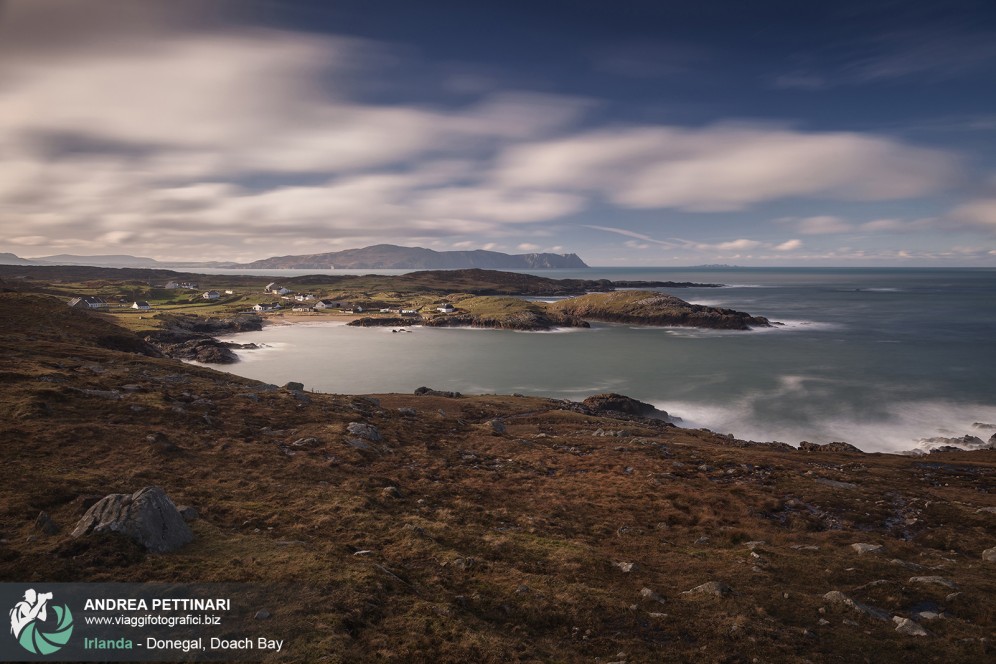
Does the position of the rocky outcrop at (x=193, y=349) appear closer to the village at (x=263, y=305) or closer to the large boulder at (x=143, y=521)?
the village at (x=263, y=305)

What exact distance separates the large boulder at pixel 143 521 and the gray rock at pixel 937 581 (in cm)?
2206

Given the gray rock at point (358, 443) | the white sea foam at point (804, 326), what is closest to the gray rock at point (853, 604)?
the gray rock at point (358, 443)

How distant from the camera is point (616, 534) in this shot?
1855 cm

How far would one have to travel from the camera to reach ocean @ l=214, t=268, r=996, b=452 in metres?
54.4

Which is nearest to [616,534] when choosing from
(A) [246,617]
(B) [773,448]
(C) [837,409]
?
(A) [246,617]

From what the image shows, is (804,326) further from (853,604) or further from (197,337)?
(197,337)

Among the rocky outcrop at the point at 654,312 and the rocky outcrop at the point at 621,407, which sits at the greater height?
the rocky outcrop at the point at 654,312

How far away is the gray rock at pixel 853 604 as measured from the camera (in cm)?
1248

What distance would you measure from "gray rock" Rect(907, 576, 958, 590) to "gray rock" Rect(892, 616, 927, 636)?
3327mm

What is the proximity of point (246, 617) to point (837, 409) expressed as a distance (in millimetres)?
68450

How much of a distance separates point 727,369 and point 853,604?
73.7 metres

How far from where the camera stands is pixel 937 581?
14.1 m

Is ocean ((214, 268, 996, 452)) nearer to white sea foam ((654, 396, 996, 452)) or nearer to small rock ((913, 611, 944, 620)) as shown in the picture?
white sea foam ((654, 396, 996, 452))

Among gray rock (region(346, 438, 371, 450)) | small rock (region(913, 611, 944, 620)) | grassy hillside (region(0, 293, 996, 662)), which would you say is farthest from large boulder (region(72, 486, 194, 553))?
small rock (region(913, 611, 944, 620))
